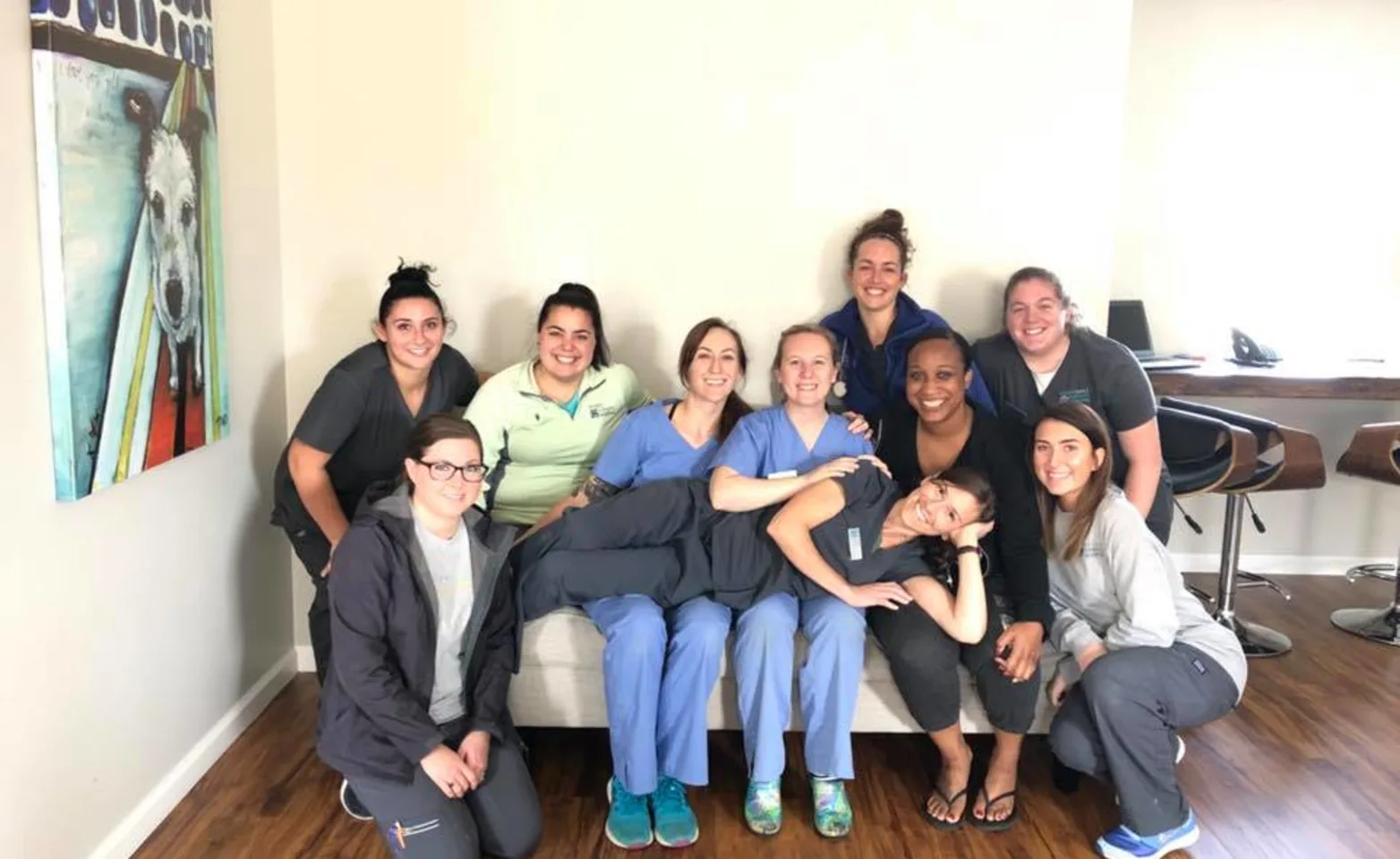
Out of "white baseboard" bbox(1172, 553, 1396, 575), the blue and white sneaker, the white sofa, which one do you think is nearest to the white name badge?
the white sofa

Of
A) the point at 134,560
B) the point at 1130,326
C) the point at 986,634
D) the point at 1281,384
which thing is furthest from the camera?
the point at 1130,326

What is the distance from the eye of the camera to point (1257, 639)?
366cm

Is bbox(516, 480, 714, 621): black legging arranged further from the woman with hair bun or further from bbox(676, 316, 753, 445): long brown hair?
the woman with hair bun

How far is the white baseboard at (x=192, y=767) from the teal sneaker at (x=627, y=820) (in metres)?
1.01

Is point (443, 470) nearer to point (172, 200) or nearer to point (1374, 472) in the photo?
point (172, 200)

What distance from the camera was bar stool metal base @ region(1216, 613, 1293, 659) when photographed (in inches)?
141

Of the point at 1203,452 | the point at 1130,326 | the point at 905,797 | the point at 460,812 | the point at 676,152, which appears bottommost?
the point at 905,797

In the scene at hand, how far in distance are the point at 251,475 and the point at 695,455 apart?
1245 mm

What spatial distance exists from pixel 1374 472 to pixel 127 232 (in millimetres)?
3827

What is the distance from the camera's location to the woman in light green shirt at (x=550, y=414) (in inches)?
110

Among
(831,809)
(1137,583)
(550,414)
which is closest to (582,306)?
(550,414)

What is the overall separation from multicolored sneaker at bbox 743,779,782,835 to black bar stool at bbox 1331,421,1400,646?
2.55 m

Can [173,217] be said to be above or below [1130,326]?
above

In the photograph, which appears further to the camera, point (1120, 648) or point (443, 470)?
point (1120, 648)
